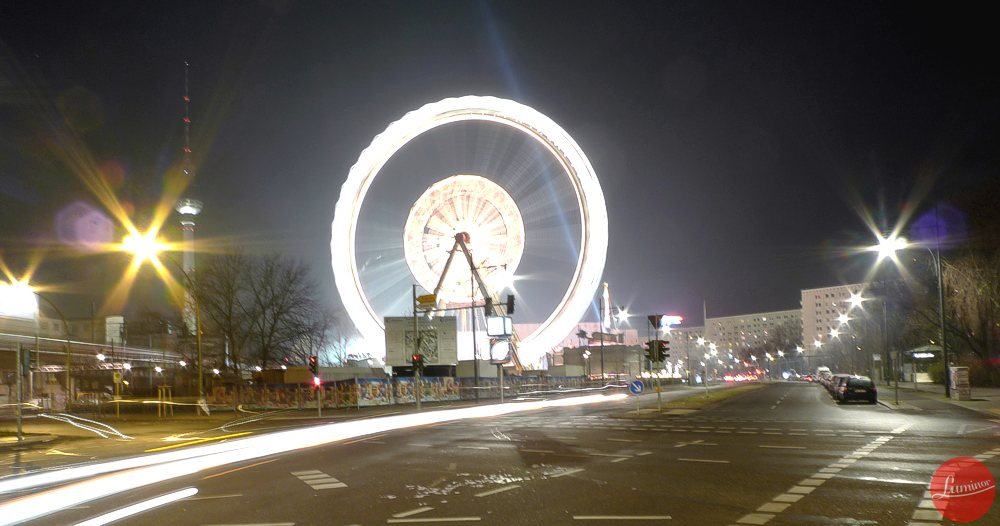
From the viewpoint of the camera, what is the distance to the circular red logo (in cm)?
991

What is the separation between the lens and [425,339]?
61.8 meters

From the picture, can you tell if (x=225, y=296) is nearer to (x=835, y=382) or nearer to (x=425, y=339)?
(x=425, y=339)

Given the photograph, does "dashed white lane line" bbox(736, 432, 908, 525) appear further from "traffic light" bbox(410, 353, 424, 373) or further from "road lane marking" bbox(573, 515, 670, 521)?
"traffic light" bbox(410, 353, 424, 373)

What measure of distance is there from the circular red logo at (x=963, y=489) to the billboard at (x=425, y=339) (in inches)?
1847

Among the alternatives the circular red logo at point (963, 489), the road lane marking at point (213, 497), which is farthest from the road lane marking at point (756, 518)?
the road lane marking at point (213, 497)

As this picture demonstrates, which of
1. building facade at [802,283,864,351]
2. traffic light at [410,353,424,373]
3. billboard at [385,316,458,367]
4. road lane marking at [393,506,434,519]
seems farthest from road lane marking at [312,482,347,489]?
building facade at [802,283,864,351]

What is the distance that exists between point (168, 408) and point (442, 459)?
42.0m

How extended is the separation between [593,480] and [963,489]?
5.51 metres

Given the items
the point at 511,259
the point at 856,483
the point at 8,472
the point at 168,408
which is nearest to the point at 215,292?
the point at 168,408

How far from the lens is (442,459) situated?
17219 mm

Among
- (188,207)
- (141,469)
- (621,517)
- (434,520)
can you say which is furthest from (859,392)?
(188,207)

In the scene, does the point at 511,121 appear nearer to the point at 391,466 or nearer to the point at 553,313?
the point at 553,313

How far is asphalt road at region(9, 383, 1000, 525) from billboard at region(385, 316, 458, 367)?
36.0m

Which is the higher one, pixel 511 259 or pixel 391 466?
pixel 511 259
